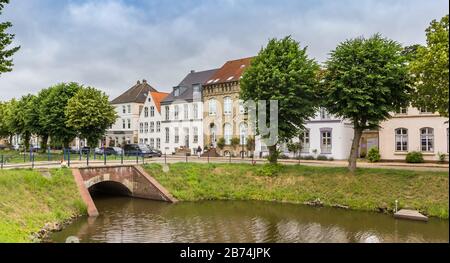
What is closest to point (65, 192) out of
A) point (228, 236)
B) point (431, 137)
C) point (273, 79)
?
point (228, 236)

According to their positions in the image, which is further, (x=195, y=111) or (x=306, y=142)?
(x=195, y=111)

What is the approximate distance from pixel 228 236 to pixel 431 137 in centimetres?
2541

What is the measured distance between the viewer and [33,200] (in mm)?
20906

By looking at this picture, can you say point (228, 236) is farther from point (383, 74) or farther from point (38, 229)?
point (383, 74)

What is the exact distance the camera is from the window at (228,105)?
49125 millimetres

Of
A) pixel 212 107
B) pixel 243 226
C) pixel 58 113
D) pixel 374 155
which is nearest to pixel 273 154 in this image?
pixel 243 226

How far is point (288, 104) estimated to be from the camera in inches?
1117

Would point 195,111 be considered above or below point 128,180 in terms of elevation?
above

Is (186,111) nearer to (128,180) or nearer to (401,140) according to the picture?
(128,180)

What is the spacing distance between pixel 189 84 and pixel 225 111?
962cm

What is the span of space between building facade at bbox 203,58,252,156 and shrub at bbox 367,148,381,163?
1452 centimetres

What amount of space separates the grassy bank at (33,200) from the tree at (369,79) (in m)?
17.8

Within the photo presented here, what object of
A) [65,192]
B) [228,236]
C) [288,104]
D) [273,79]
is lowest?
[228,236]

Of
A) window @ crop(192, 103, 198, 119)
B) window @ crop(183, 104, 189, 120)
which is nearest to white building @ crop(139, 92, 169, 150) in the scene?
window @ crop(183, 104, 189, 120)
